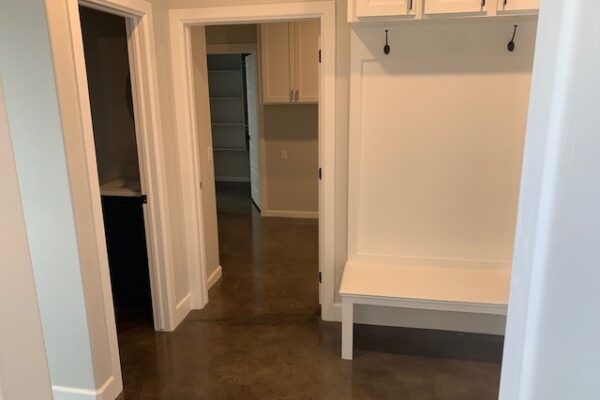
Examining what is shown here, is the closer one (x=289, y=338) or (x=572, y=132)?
(x=572, y=132)

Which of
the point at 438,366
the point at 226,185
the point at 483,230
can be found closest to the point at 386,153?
the point at 483,230

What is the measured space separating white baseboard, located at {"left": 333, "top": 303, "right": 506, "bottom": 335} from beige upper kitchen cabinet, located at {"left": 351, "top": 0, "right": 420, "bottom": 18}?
1890mm

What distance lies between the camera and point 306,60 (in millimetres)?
5160

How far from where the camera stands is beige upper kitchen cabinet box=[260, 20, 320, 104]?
511 centimetres

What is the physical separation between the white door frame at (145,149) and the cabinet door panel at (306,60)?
2704 mm

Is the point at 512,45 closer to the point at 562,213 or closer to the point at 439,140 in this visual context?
the point at 439,140

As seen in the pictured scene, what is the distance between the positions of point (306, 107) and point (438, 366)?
3636 millimetres

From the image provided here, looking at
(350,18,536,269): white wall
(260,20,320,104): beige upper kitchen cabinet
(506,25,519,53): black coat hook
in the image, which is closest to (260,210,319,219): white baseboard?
(260,20,320,104): beige upper kitchen cabinet

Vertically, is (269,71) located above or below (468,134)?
above

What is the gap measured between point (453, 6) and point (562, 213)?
1994mm

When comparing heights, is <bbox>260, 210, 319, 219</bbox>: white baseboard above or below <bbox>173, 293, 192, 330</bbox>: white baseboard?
above

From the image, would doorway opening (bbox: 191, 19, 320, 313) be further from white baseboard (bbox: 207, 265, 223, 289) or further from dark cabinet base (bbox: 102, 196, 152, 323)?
dark cabinet base (bbox: 102, 196, 152, 323)

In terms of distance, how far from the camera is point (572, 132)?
0.56 metres

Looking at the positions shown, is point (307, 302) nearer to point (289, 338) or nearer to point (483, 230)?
point (289, 338)
